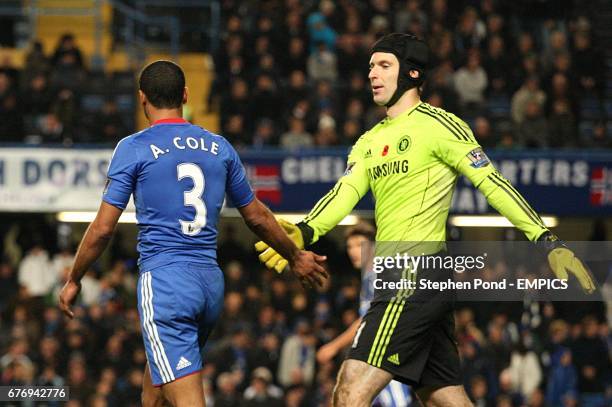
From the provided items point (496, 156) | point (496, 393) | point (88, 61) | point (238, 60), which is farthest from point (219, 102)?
point (496, 393)

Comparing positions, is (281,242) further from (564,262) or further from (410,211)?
(564,262)

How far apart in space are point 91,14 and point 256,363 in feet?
23.7

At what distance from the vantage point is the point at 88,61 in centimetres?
2153

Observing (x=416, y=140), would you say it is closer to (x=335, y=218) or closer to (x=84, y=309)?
(x=335, y=218)

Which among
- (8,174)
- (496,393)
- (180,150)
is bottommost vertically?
(496,393)

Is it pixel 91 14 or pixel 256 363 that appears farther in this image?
pixel 91 14

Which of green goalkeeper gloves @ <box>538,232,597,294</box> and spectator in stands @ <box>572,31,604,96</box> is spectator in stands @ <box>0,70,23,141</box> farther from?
green goalkeeper gloves @ <box>538,232,597,294</box>

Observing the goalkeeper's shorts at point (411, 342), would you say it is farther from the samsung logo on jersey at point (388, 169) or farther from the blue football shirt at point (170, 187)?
the blue football shirt at point (170, 187)

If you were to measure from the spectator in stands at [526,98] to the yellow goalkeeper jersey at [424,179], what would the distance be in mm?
12321

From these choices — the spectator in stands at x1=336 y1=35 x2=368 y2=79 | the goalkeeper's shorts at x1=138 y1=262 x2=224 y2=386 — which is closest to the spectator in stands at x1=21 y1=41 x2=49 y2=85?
the spectator in stands at x1=336 y1=35 x2=368 y2=79

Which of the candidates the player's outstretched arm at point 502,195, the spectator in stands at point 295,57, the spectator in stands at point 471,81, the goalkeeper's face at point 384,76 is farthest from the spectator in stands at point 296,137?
the player's outstretched arm at point 502,195

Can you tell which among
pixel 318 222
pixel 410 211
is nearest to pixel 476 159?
pixel 410 211

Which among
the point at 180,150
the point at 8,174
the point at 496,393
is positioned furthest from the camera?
the point at 8,174

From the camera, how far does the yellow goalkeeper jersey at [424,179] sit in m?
7.04
